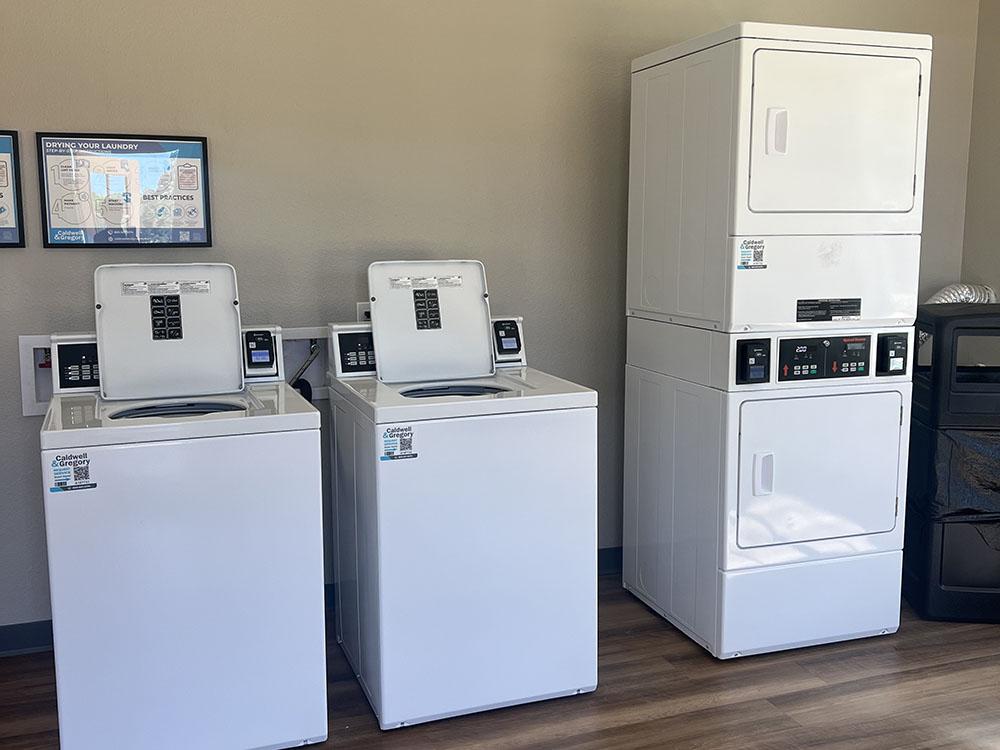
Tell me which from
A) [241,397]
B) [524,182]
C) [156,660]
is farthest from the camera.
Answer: [524,182]

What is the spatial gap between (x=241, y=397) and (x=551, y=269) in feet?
4.33

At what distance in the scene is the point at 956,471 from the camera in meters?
3.22

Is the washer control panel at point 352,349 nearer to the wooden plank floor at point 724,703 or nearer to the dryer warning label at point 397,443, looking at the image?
the dryer warning label at point 397,443

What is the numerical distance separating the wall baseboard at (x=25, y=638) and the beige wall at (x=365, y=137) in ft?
0.12

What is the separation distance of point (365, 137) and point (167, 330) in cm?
95

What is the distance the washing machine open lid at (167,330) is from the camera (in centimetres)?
276

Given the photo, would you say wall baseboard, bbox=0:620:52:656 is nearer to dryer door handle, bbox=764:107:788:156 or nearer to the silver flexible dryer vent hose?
dryer door handle, bbox=764:107:788:156

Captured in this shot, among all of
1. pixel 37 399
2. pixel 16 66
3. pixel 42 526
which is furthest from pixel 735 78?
pixel 42 526

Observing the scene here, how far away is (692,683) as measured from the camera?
9.44 ft

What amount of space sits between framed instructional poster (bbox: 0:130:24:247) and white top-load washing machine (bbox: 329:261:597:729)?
1097mm

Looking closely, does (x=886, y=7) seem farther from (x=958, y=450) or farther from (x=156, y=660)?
(x=156, y=660)

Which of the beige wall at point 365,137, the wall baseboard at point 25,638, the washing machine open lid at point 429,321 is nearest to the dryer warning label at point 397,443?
the washing machine open lid at point 429,321

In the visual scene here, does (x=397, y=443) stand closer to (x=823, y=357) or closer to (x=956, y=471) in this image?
(x=823, y=357)

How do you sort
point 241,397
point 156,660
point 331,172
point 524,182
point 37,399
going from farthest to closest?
point 524,182, point 331,172, point 37,399, point 241,397, point 156,660
